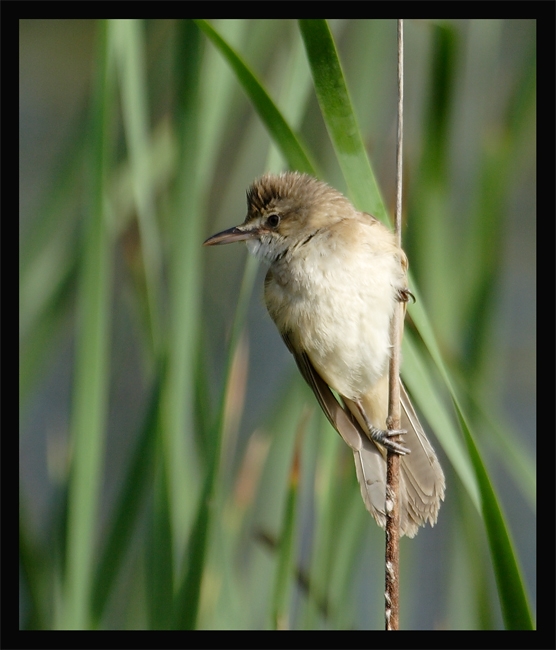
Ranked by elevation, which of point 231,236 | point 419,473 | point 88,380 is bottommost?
point 419,473

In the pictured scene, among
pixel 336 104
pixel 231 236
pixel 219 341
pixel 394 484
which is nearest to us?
pixel 336 104

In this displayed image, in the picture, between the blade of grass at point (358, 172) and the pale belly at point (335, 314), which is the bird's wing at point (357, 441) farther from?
the blade of grass at point (358, 172)

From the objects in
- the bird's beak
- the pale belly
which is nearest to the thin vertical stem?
the pale belly

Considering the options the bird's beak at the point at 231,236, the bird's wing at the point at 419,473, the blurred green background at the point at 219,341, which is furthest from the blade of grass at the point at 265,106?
the bird's wing at the point at 419,473

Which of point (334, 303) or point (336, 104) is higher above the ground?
point (336, 104)

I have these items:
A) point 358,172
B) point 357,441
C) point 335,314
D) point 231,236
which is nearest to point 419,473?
point 357,441

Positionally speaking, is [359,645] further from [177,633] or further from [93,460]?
[93,460]

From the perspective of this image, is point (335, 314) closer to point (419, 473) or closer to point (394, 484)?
point (419, 473)

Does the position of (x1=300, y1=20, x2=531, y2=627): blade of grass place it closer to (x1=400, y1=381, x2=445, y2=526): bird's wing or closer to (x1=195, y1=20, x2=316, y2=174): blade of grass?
(x1=195, y1=20, x2=316, y2=174): blade of grass
